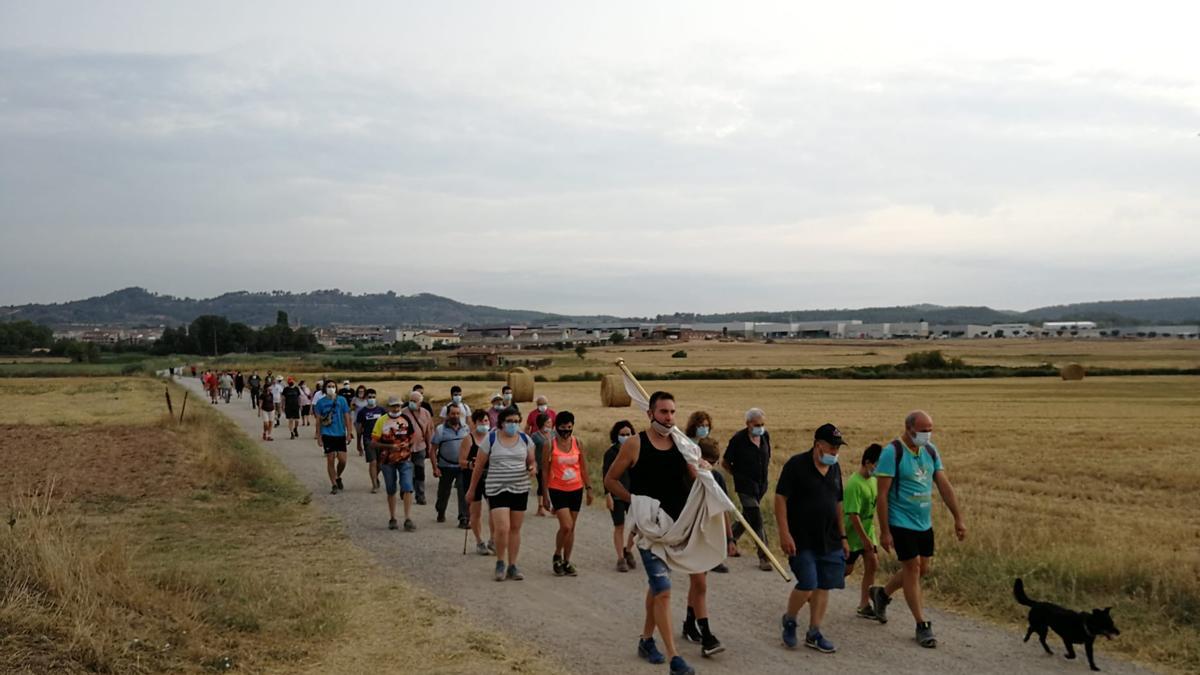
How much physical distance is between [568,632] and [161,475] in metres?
12.6

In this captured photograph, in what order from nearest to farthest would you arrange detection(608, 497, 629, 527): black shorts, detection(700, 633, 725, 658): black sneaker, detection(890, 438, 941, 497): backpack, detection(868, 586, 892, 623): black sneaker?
detection(700, 633, 725, 658): black sneaker → detection(890, 438, 941, 497): backpack → detection(868, 586, 892, 623): black sneaker → detection(608, 497, 629, 527): black shorts

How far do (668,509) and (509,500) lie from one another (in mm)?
3047

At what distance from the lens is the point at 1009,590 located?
877 cm

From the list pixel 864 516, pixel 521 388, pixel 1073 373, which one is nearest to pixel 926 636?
pixel 864 516

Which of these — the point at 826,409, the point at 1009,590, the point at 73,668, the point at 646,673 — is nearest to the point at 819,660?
the point at 646,673

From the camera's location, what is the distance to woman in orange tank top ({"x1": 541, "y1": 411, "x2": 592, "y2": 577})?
984 cm

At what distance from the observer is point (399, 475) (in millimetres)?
12664

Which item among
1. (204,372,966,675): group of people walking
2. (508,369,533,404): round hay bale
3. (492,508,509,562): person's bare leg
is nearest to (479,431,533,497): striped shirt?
(204,372,966,675): group of people walking

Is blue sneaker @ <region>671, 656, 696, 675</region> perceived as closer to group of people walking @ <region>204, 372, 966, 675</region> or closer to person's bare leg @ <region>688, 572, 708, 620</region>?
group of people walking @ <region>204, 372, 966, 675</region>

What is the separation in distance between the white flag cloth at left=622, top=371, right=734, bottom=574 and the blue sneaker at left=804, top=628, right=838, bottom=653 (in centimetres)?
117

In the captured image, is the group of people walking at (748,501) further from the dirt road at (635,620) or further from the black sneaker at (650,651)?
the dirt road at (635,620)

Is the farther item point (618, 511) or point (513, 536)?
point (618, 511)

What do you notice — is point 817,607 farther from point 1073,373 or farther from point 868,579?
point 1073,373

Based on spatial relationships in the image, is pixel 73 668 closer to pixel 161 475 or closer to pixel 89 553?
pixel 89 553
